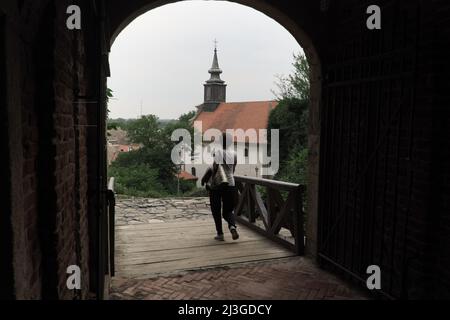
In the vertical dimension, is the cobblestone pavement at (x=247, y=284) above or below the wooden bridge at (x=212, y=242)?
below

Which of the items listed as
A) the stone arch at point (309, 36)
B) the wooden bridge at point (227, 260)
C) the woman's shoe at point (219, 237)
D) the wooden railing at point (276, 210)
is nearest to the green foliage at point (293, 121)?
the wooden railing at point (276, 210)

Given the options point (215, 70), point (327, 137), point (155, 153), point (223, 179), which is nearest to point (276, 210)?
point (223, 179)

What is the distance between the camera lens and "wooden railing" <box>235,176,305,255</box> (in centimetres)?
557

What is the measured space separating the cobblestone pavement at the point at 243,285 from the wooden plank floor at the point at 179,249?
10.9 inches

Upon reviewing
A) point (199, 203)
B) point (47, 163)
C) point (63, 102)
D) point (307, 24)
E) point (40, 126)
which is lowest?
point (199, 203)

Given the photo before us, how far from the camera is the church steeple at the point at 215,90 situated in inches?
2404

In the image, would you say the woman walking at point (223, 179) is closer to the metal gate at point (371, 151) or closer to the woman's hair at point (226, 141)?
the woman's hair at point (226, 141)

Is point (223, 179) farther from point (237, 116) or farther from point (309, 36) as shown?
point (237, 116)

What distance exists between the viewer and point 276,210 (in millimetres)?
6406

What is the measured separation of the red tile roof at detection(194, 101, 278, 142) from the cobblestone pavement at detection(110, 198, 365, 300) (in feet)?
143
